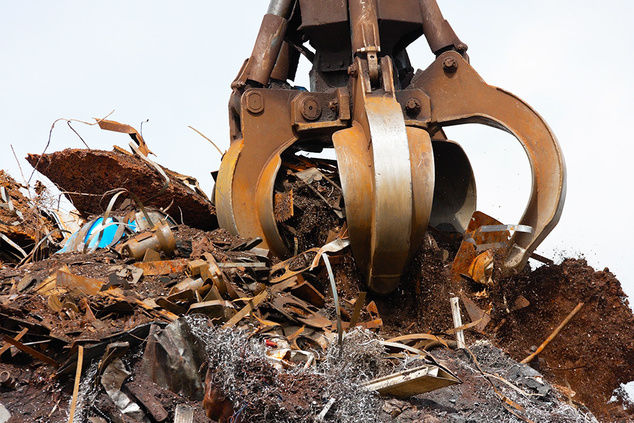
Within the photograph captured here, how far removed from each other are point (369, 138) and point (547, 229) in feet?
3.52

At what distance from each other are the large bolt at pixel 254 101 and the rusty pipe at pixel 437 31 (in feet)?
3.59

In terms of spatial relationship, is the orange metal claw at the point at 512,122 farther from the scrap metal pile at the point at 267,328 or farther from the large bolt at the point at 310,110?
the large bolt at the point at 310,110

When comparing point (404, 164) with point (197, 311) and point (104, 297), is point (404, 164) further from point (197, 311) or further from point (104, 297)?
point (104, 297)

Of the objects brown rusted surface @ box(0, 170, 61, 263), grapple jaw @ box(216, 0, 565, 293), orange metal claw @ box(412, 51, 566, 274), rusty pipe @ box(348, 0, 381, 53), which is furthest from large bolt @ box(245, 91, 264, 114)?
brown rusted surface @ box(0, 170, 61, 263)

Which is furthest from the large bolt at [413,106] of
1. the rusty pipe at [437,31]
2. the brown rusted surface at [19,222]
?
the brown rusted surface at [19,222]

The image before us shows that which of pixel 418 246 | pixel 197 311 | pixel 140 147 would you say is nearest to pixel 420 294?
pixel 418 246

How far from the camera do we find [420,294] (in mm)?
3752

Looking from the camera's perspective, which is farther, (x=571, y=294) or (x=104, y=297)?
(x=571, y=294)

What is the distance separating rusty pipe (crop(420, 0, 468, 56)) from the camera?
13.9 ft

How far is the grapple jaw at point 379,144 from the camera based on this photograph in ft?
11.1

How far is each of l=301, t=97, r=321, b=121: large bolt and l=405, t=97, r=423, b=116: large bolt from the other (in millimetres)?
511

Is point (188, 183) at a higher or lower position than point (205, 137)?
lower

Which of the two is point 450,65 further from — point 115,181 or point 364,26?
point 115,181

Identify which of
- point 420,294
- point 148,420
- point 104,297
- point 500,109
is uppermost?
point 500,109
